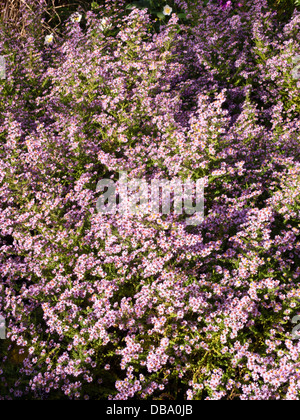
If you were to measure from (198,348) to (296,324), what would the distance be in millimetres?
878

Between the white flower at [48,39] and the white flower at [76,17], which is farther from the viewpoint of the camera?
the white flower at [76,17]

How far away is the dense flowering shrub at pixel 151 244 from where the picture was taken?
120 inches

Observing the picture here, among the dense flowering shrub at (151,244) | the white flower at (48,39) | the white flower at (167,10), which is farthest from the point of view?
the white flower at (167,10)

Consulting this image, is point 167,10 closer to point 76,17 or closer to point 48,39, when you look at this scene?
point 76,17

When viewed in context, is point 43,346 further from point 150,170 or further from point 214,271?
point 150,170

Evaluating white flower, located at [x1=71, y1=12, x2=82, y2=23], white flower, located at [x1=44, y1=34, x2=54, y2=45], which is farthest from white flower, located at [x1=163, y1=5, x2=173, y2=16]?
white flower, located at [x1=44, y1=34, x2=54, y2=45]

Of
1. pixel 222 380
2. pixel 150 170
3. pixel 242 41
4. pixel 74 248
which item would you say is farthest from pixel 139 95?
pixel 222 380

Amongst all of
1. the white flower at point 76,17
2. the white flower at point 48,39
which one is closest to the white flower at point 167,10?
the white flower at point 76,17

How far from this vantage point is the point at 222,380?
298 centimetres

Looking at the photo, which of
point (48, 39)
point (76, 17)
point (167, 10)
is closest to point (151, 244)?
point (48, 39)

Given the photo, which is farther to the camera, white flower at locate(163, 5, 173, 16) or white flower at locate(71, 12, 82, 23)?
white flower at locate(163, 5, 173, 16)

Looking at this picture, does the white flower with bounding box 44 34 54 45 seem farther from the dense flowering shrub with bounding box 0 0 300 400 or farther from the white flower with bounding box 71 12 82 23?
the dense flowering shrub with bounding box 0 0 300 400

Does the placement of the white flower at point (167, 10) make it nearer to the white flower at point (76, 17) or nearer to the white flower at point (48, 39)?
the white flower at point (76, 17)

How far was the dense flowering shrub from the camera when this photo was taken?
10.0 feet
